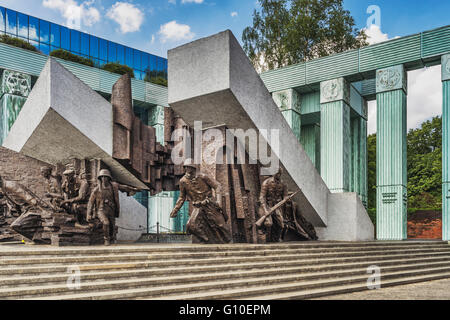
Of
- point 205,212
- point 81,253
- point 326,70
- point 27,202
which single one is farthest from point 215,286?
point 326,70

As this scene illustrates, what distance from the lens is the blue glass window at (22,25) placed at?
72.1 feet

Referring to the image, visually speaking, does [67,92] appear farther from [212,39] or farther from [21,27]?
[21,27]

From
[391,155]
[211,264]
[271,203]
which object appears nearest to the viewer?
[211,264]

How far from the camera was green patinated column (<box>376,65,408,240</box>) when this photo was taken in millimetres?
15773

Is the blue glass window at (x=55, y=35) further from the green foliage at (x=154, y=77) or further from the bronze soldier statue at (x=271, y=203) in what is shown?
the bronze soldier statue at (x=271, y=203)

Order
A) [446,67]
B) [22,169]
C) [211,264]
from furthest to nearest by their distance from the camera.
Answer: [446,67] < [22,169] < [211,264]

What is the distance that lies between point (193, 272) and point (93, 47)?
69.3ft

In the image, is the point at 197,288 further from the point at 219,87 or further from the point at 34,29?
the point at 34,29

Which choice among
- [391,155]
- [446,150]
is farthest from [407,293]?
[391,155]

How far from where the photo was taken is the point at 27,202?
10344mm

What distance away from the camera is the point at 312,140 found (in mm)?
21750

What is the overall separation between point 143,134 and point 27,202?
308 centimetres

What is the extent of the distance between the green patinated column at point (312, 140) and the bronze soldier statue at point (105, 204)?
13.8 m

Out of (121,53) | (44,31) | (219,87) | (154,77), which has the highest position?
(44,31)
